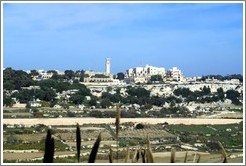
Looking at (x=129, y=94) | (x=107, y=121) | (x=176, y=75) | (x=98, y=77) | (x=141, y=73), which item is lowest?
(x=107, y=121)

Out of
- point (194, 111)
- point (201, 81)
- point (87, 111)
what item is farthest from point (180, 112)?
point (201, 81)

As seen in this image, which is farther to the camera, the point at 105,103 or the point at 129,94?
the point at 129,94

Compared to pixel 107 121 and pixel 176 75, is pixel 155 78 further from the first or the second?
pixel 107 121

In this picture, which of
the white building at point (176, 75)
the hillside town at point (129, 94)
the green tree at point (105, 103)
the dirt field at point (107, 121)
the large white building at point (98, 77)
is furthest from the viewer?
the white building at point (176, 75)

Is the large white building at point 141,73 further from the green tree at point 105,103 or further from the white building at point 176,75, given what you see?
the green tree at point 105,103

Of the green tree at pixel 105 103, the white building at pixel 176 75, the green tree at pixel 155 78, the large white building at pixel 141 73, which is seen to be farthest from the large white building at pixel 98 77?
the green tree at pixel 105 103

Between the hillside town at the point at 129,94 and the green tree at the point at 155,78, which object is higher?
the green tree at the point at 155,78

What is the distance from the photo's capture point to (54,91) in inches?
821

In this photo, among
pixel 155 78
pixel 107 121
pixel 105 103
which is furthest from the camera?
pixel 155 78

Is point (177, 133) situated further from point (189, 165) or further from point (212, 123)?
point (189, 165)

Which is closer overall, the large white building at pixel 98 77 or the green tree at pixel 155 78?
the large white building at pixel 98 77

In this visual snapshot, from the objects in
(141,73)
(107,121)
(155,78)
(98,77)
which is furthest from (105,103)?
(141,73)

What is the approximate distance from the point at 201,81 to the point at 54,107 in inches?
460

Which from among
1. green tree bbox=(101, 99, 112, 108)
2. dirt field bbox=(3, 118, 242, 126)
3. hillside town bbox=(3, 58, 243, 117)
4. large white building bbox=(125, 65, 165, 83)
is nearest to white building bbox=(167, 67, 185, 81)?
hillside town bbox=(3, 58, 243, 117)
